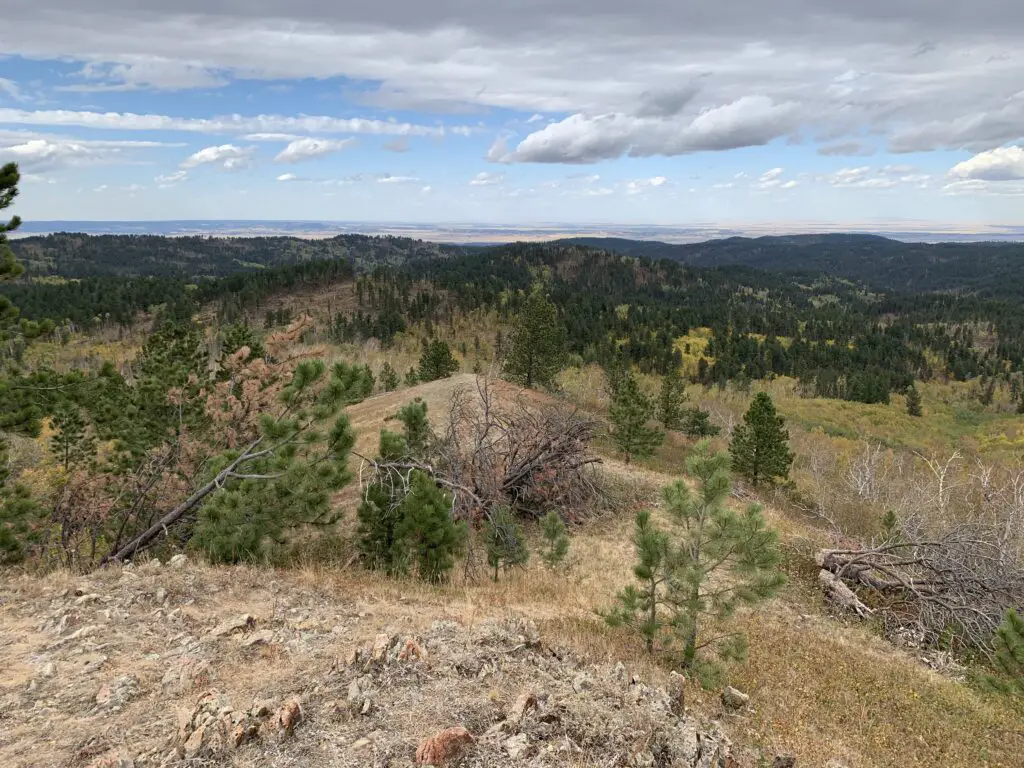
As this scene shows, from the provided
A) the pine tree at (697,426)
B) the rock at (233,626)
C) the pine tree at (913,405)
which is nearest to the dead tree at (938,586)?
the rock at (233,626)

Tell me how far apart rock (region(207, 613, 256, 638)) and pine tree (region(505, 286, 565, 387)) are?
32165mm

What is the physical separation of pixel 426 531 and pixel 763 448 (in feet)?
80.0

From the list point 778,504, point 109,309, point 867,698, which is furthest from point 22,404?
point 109,309

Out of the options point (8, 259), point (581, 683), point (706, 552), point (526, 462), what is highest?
point (8, 259)

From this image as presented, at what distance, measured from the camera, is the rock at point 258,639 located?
5844 mm

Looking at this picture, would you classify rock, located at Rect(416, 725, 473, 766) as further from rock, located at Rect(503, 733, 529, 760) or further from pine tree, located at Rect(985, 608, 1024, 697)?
pine tree, located at Rect(985, 608, 1024, 697)

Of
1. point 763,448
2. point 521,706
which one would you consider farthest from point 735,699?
point 763,448

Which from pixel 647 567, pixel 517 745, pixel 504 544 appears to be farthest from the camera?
pixel 504 544

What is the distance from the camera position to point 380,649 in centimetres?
541

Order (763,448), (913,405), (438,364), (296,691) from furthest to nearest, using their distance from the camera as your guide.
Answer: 1. (913,405)
2. (438,364)
3. (763,448)
4. (296,691)

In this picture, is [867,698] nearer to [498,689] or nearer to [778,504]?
[498,689]

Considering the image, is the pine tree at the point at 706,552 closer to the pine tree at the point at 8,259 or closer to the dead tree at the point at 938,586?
the dead tree at the point at 938,586

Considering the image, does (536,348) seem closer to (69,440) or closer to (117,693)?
(69,440)

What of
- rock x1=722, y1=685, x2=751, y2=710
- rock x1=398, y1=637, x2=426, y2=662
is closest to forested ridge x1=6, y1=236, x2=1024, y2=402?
rock x1=722, y1=685, x2=751, y2=710
